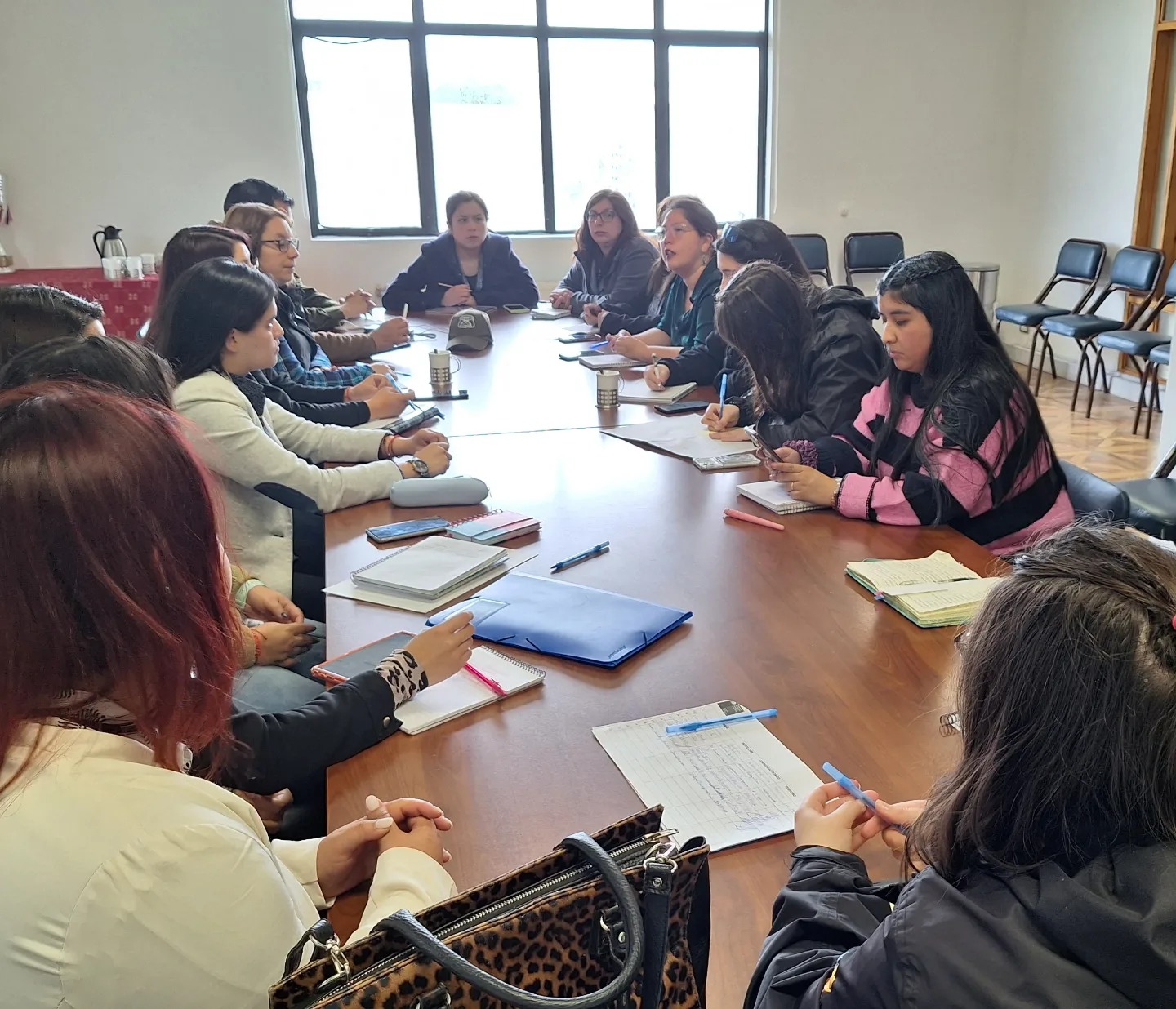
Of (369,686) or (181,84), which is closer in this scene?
(369,686)

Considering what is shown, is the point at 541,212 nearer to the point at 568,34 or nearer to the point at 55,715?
the point at 568,34

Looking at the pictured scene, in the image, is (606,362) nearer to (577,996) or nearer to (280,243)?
(280,243)

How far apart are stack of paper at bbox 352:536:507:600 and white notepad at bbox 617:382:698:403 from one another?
1337 millimetres

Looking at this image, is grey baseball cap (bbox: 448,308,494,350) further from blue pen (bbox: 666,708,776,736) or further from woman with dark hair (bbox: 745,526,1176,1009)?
woman with dark hair (bbox: 745,526,1176,1009)

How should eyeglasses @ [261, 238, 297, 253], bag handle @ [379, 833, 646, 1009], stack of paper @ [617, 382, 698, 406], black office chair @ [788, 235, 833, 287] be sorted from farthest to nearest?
black office chair @ [788, 235, 833, 287], eyeglasses @ [261, 238, 297, 253], stack of paper @ [617, 382, 698, 406], bag handle @ [379, 833, 646, 1009]

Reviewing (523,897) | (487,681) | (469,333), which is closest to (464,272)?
(469,333)

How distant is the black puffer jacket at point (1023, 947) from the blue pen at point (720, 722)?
1.48 feet

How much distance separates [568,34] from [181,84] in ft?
7.89

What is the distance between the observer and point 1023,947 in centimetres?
69

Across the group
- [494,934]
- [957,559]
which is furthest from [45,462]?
[957,559]

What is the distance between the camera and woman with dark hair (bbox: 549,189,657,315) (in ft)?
15.3

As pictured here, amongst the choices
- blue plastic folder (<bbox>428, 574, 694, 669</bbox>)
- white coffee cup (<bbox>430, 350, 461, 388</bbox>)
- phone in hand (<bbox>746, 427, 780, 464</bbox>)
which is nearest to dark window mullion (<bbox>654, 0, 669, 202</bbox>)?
white coffee cup (<bbox>430, 350, 461, 388</bbox>)

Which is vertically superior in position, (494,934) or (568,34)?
(568,34)

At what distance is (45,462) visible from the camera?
0.80 meters
